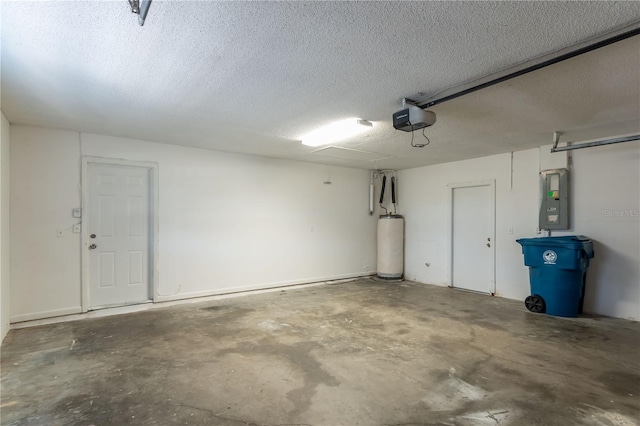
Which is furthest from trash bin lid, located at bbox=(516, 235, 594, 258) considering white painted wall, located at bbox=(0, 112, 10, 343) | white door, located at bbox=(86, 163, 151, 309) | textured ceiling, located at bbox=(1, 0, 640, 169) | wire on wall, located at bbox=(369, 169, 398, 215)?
white painted wall, located at bbox=(0, 112, 10, 343)

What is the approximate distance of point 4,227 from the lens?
3.55 meters

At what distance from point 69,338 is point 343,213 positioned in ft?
16.0

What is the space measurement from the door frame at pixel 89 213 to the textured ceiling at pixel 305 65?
0.52 m

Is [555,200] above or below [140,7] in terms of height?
below

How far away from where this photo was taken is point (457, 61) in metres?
2.28

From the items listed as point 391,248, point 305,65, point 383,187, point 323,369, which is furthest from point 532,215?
point 305,65

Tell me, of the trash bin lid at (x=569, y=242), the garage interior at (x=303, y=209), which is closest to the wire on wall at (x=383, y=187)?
the garage interior at (x=303, y=209)

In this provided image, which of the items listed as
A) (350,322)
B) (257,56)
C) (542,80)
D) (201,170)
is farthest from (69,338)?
(542,80)

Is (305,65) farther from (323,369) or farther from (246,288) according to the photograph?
(246,288)

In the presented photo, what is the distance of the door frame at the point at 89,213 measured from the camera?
4234 mm

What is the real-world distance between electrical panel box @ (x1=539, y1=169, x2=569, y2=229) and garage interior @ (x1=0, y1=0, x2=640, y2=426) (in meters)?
0.06

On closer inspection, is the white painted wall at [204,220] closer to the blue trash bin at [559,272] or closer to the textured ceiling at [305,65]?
the textured ceiling at [305,65]

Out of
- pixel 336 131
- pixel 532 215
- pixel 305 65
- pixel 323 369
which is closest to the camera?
pixel 305 65

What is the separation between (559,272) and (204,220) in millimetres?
5130
